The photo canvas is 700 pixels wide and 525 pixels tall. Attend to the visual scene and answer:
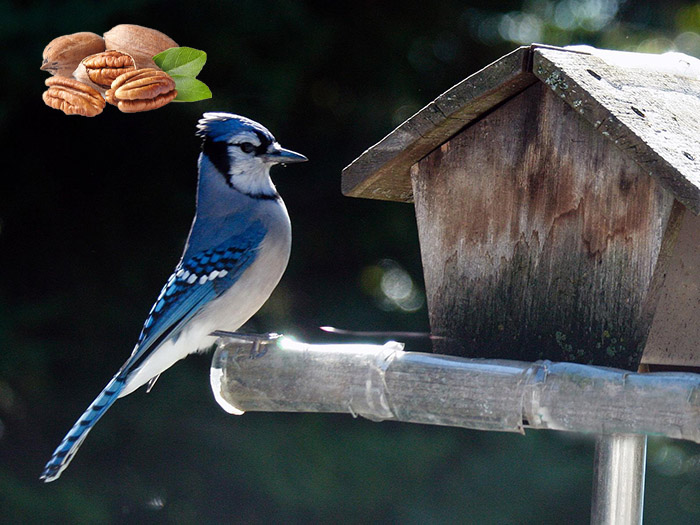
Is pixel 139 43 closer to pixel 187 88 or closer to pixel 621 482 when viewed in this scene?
pixel 187 88

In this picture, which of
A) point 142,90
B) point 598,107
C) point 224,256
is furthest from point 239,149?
point 598,107

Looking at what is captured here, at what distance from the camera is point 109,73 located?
4.29 feet

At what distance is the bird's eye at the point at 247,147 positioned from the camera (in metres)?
1.67

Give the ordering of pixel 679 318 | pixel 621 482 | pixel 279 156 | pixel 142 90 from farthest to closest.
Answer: pixel 279 156, pixel 679 318, pixel 621 482, pixel 142 90

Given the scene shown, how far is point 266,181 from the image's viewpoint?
69.7 inches

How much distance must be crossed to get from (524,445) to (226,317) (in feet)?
5.15

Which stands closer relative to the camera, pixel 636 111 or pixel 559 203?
pixel 636 111

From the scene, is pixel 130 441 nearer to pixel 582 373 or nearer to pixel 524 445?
pixel 524 445

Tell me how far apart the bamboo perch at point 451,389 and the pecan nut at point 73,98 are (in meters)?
0.40

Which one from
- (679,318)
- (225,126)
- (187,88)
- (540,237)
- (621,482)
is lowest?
(621,482)

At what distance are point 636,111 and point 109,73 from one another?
0.68 meters

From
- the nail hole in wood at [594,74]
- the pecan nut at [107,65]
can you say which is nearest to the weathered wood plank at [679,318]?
the nail hole in wood at [594,74]

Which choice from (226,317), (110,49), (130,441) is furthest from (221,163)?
(130,441)

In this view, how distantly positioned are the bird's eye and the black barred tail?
16.8 inches
